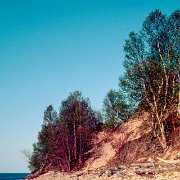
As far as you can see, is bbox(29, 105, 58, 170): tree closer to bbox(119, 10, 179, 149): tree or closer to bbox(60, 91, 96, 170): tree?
bbox(60, 91, 96, 170): tree

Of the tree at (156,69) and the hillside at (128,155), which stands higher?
the tree at (156,69)

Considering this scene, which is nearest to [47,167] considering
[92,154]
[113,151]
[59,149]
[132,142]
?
[59,149]

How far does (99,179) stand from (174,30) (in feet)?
69.2

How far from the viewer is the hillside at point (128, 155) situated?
81.6 ft

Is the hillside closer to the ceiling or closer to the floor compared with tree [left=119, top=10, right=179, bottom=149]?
closer to the floor

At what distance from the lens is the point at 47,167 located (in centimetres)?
5928

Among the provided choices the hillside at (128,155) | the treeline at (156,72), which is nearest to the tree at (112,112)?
the hillside at (128,155)

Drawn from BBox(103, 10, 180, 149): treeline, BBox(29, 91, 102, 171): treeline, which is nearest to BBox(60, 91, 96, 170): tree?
BBox(29, 91, 102, 171): treeline

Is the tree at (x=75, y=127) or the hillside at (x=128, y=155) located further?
the tree at (x=75, y=127)

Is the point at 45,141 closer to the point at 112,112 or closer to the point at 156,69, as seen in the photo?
the point at 112,112

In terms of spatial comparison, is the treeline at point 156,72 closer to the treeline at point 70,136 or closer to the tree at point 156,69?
the tree at point 156,69

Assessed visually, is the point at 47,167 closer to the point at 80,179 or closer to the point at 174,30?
the point at 80,179

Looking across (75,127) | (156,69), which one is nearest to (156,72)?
(156,69)

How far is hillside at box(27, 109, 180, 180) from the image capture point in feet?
81.6
